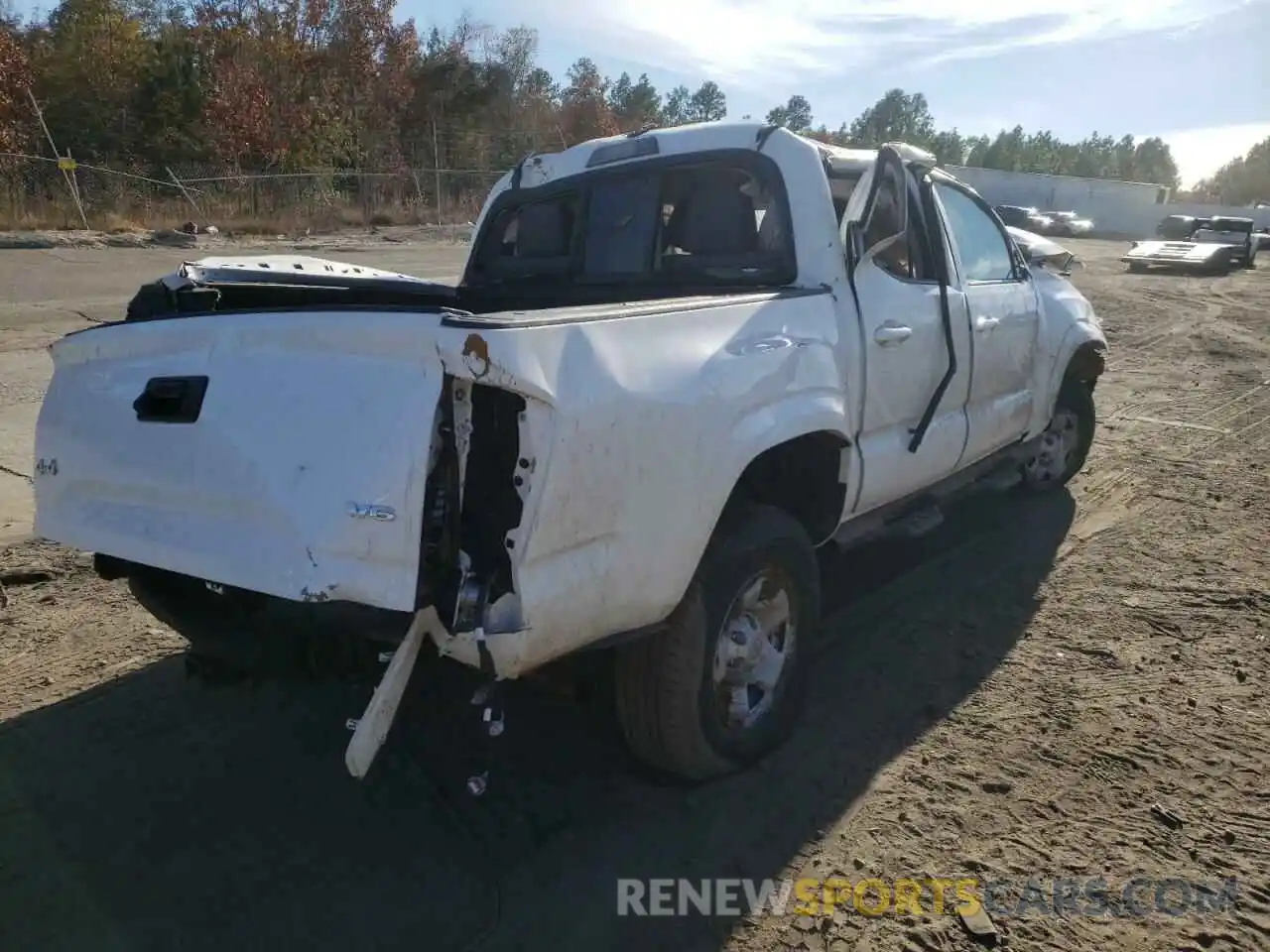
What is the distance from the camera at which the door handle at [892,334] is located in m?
3.71

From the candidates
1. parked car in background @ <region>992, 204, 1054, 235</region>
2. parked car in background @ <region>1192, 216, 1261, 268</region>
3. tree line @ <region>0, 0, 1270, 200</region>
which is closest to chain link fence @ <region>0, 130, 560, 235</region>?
tree line @ <region>0, 0, 1270, 200</region>

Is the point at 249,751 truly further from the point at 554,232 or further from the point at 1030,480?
the point at 1030,480

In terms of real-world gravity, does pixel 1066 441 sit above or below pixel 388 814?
above

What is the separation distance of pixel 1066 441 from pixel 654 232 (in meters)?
3.49

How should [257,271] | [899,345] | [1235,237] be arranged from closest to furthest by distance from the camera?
[257,271]
[899,345]
[1235,237]

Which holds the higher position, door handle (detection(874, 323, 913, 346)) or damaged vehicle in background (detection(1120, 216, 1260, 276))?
door handle (detection(874, 323, 913, 346))

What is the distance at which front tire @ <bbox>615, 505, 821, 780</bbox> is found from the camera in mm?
2898

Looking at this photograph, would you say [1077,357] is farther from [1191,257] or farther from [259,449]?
[1191,257]

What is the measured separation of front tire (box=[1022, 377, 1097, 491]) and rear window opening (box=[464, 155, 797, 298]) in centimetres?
312

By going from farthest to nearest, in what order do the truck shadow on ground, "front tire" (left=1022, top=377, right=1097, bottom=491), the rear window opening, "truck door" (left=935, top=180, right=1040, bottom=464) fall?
"front tire" (left=1022, top=377, right=1097, bottom=491)
"truck door" (left=935, top=180, right=1040, bottom=464)
the rear window opening
the truck shadow on ground

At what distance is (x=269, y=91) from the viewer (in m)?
34.4

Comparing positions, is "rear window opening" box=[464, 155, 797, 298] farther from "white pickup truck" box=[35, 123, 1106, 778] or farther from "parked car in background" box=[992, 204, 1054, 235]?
"parked car in background" box=[992, 204, 1054, 235]

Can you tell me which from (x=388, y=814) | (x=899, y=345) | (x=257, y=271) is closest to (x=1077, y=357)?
(x=899, y=345)

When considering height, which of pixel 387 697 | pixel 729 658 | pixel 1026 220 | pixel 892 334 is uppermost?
pixel 1026 220
